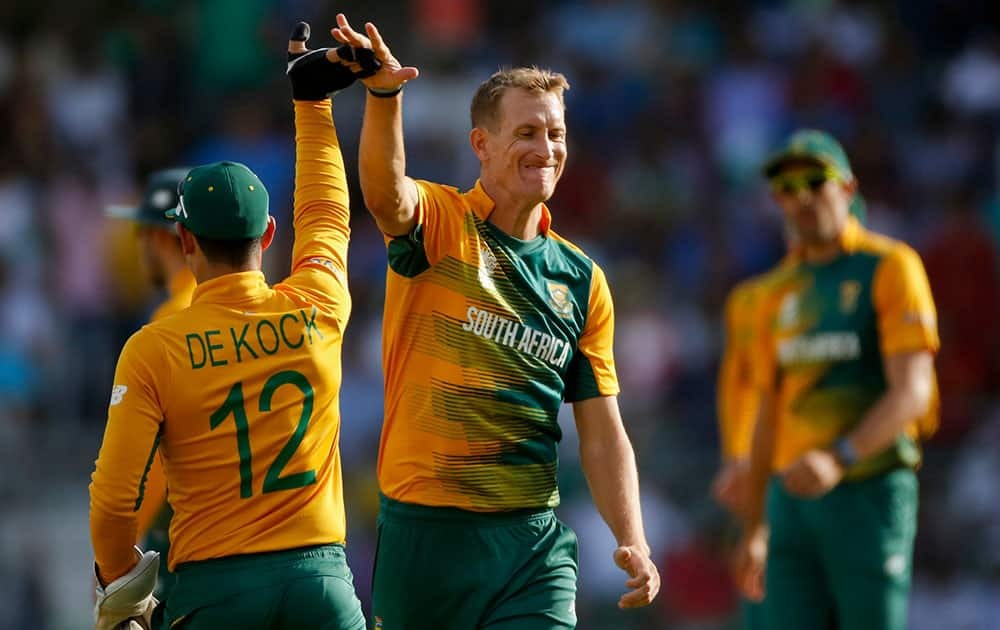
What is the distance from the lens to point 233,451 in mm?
4684

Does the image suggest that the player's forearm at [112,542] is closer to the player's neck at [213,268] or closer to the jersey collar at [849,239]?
the player's neck at [213,268]

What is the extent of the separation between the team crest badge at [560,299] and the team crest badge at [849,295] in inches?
95.7

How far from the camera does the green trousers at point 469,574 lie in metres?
5.29

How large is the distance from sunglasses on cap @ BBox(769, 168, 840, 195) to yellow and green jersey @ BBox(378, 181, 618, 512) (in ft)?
8.51

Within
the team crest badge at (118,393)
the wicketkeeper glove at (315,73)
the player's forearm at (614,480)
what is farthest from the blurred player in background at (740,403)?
the team crest badge at (118,393)

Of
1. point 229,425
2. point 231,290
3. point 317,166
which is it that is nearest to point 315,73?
point 317,166

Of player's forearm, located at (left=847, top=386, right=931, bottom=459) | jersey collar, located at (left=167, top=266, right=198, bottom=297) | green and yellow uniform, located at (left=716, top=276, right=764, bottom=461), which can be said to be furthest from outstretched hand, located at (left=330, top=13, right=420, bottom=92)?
green and yellow uniform, located at (left=716, top=276, right=764, bottom=461)

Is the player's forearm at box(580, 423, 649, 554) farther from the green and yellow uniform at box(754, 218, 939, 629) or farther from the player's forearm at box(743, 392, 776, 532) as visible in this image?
the player's forearm at box(743, 392, 776, 532)

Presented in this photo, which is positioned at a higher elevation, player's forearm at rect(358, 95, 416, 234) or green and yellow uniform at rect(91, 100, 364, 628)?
player's forearm at rect(358, 95, 416, 234)

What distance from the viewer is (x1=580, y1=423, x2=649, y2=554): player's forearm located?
18.0 ft

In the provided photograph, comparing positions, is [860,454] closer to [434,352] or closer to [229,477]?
[434,352]

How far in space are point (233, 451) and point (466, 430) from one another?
3.16 ft

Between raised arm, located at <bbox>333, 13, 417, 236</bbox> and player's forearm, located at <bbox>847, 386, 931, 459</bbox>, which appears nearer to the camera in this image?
raised arm, located at <bbox>333, 13, 417, 236</bbox>

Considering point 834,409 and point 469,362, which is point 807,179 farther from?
point 469,362
